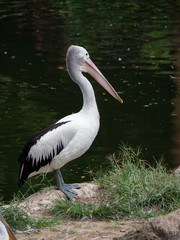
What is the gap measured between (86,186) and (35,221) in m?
1.04

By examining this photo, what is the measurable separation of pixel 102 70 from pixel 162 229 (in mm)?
7429

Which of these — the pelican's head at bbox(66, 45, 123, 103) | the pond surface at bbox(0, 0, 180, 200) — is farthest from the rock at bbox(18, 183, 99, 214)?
the pelican's head at bbox(66, 45, 123, 103)

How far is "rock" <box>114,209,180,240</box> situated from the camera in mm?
3457

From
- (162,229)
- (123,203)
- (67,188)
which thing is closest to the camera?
(162,229)

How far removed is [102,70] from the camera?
10742 mm

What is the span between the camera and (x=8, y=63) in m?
11.5

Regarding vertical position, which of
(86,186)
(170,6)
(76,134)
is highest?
(76,134)

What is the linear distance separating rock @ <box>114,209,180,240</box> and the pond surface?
2.46m

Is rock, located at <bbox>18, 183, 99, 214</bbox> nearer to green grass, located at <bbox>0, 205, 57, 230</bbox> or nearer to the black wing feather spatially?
the black wing feather

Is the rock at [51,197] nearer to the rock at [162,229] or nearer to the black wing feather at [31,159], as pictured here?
the black wing feather at [31,159]

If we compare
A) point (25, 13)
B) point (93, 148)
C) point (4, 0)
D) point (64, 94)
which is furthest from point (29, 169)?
point (4, 0)

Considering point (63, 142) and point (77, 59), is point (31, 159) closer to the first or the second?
point (63, 142)

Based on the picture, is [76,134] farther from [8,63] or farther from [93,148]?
[8,63]

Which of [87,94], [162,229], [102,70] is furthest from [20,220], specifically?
[102,70]
